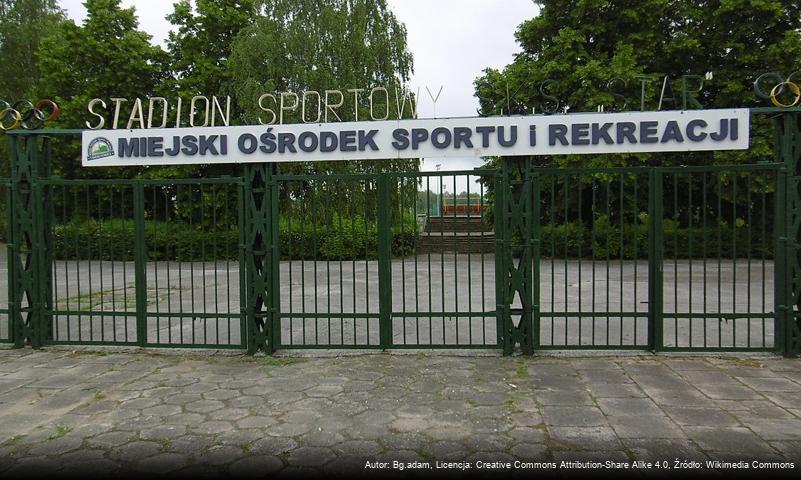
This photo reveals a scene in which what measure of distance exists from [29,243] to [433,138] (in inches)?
217

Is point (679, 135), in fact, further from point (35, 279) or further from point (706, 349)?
point (35, 279)

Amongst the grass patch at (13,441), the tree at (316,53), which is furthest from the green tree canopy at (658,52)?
the grass patch at (13,441)

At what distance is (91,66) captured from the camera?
24.9m

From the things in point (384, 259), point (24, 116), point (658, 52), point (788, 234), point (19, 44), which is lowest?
point (384, 259)

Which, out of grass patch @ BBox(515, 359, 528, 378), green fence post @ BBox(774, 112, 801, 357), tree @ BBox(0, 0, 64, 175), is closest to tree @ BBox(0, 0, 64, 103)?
tree @ BBox(0, 0, 64, 175)

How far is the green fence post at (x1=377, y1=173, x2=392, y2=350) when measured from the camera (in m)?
7.05

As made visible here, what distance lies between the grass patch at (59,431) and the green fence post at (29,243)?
3396 millimetres

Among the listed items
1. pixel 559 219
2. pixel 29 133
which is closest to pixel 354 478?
pixel 29 133

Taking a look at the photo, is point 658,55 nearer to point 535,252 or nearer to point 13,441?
point 535,252

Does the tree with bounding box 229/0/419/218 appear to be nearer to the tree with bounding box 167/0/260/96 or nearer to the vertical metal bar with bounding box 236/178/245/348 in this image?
the tree with bounding box 167/0/260/96

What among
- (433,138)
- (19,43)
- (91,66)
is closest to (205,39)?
(91,66)

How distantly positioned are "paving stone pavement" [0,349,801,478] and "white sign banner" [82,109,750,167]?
2.48 meters

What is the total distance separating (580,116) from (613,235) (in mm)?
12271

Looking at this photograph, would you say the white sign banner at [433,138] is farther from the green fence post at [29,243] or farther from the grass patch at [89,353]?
the grass patch at [89,353]
